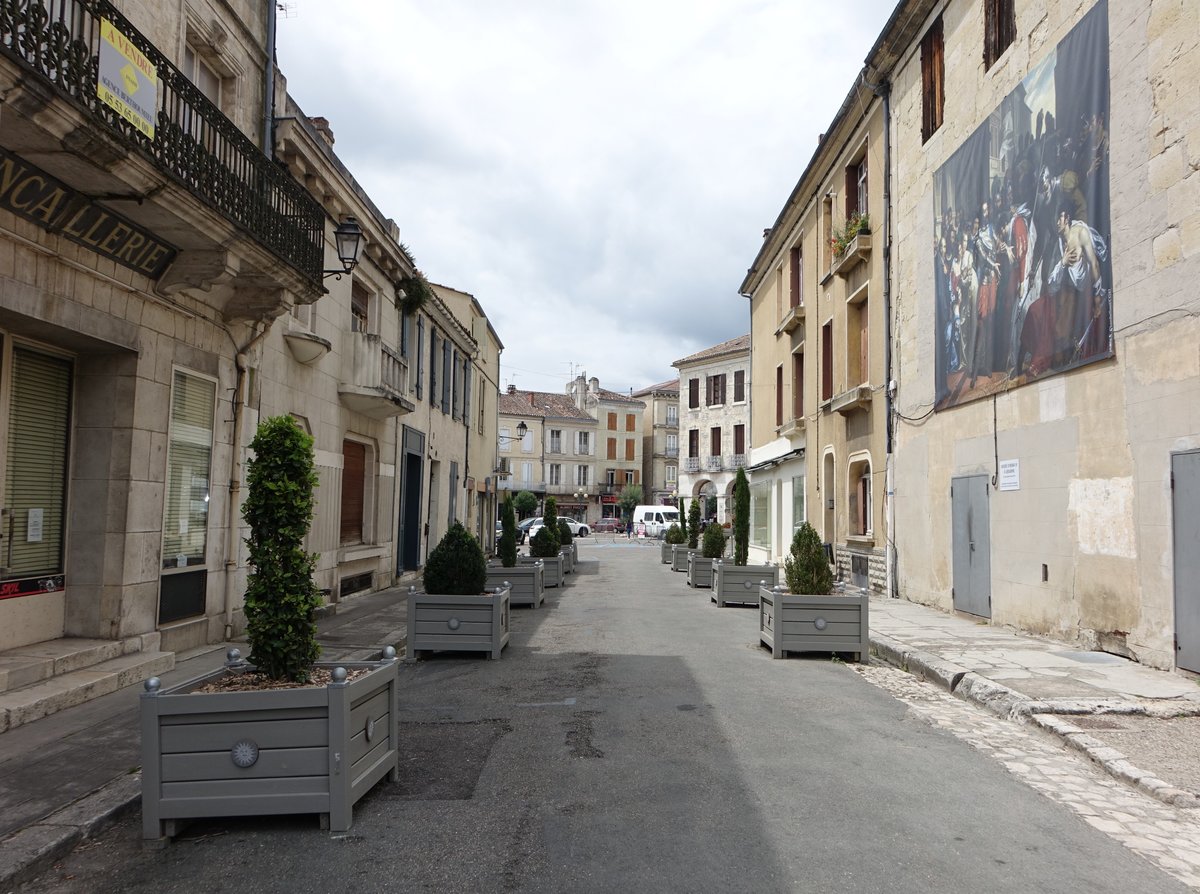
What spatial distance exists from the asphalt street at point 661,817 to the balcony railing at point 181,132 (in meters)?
4.75

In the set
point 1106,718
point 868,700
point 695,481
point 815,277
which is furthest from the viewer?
point 695,481

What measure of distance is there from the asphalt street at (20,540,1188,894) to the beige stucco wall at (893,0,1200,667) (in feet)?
10.8

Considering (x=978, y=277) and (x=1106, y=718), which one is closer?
(x=1106, y=718)

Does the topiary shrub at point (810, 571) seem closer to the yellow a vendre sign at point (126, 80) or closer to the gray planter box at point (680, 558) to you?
the yellow a vendre sign at point (126, 80)

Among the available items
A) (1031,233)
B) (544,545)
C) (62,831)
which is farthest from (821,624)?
(544,545)

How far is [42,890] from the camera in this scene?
3453 mm

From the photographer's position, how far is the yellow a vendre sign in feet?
20.6

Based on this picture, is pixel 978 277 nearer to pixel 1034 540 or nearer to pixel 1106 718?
pixel 1034 540

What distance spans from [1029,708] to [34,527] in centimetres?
828

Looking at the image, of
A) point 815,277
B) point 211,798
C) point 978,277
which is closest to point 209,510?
point 211,798

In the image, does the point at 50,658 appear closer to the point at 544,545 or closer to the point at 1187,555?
the point at 1187,555

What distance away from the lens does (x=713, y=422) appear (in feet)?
166

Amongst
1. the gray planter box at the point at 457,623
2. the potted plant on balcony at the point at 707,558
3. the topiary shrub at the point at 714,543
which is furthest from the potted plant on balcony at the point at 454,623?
the topiary shrub at the point at 714,543

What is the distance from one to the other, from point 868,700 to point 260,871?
512 centimetres
